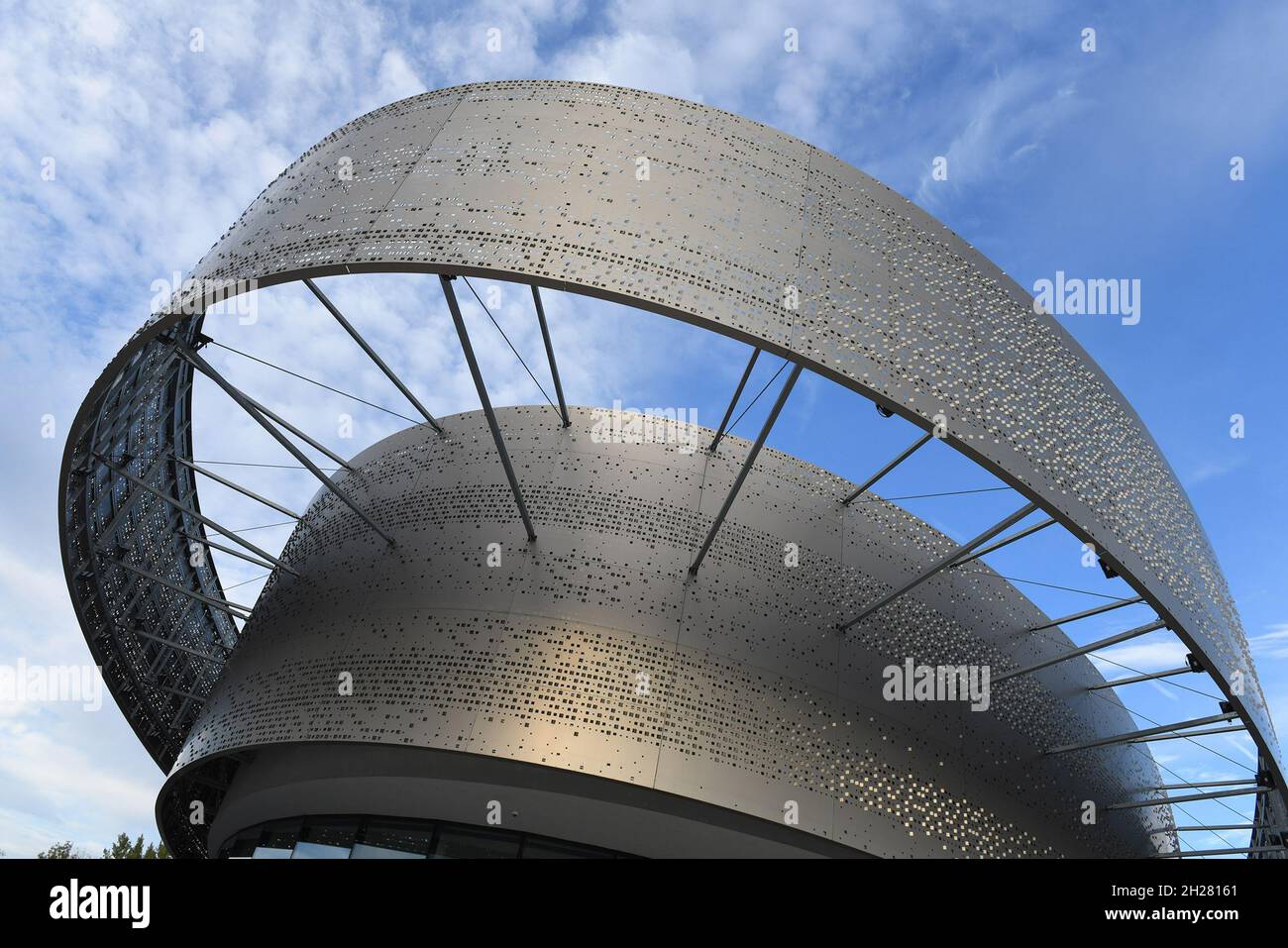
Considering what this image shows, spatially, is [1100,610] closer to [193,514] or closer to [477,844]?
[477,844]

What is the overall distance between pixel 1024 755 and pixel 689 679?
291 inches

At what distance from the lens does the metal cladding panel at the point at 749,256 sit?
10.8 meters

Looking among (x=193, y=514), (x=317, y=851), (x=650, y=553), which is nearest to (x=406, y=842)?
(x=317, y=851)

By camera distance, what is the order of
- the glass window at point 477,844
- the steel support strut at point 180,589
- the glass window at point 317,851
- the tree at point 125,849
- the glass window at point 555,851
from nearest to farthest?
the glass window at point 555,851 → the glass window at point 477,844 → the glass window at point 317,851 → the steel support strut at point 180,589 → the tree at point 125,849

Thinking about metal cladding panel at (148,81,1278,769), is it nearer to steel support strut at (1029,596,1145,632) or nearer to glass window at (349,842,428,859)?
steel support strut at (1029,596,1145,632)

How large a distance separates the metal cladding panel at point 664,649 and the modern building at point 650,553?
0.06m

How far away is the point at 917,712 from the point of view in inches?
593

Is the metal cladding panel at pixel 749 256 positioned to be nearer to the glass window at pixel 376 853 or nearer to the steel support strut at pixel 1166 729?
the steel support strut at pixel 1166 729

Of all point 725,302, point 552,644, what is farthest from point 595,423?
point 725,302

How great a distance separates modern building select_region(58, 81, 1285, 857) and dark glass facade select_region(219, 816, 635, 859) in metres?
0.06

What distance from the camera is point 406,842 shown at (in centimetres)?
1395

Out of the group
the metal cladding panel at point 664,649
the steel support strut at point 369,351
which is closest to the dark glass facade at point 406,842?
the metal cladding panel at point 664,649

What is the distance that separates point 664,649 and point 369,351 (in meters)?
7.20
